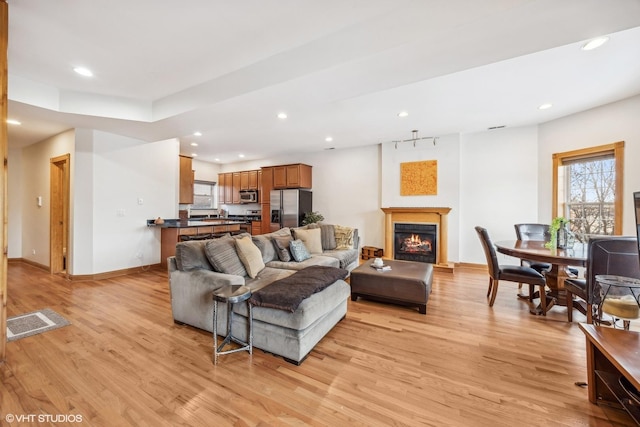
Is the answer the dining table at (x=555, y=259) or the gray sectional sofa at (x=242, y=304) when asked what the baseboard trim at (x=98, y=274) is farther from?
the dining table at (x=555, y=259)

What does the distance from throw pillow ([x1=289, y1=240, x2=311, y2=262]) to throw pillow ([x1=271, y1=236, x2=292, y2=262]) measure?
0.28ft

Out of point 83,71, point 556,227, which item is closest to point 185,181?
point 83,71

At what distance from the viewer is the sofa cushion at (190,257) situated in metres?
2.62

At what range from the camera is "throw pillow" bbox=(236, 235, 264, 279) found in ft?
9.48

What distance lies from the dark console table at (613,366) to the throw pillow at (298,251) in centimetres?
299

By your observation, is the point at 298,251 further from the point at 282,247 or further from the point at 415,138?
the point at 415,138

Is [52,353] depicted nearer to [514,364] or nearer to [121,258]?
[121,258]

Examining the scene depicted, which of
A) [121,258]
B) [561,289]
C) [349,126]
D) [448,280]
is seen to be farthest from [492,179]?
[121,258]

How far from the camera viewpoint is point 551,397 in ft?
5.51

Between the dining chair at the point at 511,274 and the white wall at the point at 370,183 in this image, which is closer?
the dining chair at the point at 511,274

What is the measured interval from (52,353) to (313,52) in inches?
135

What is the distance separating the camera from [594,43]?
7.34 feet

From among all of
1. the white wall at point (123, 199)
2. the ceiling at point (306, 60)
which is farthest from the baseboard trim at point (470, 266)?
the white wall at point (123, 199)

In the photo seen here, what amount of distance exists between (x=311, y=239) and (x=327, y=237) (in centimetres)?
50
